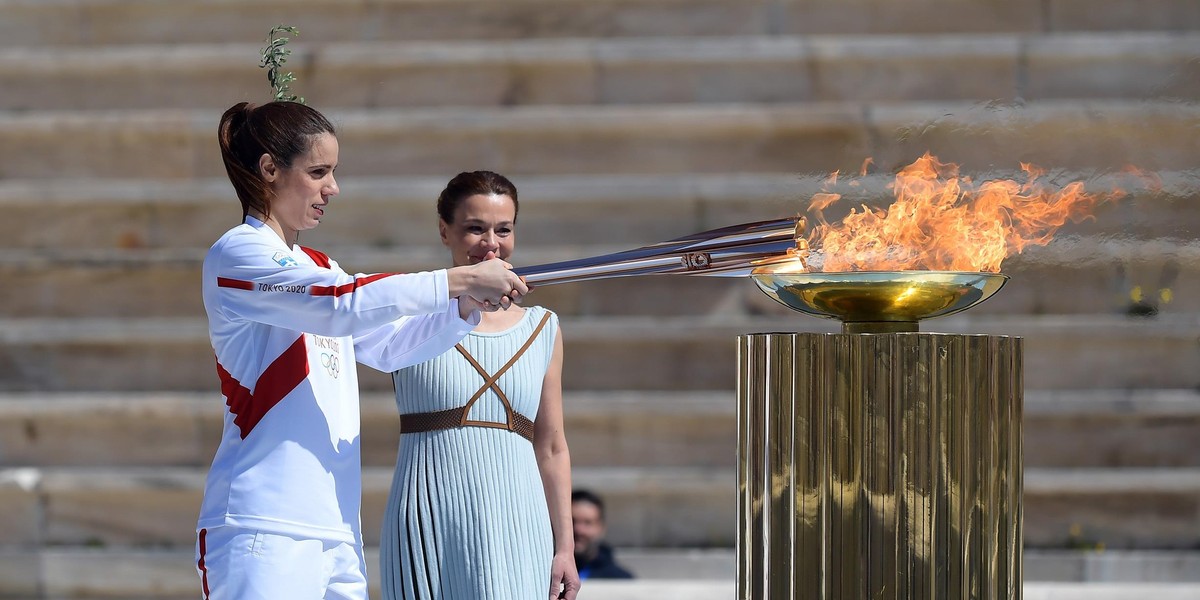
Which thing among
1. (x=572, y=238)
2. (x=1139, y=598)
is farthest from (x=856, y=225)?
(x=572, y=238)

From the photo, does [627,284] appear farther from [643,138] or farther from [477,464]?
[477,464]

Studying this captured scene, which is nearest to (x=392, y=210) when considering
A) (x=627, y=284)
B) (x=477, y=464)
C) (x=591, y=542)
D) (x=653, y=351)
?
(x=627, y=284)

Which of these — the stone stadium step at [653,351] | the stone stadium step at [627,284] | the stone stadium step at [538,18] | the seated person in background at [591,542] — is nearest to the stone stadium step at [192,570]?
the seated person in background at [591,542]

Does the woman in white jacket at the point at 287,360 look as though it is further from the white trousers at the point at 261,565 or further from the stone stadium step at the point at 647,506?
the stone stadium step at the point at 647,506

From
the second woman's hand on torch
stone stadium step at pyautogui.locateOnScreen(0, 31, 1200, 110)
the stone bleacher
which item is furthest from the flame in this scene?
stone stadium step at pyautogui.locateOnScreen(0, 31, 1200, 110)

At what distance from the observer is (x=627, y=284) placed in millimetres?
5762

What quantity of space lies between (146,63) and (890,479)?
4860 mm

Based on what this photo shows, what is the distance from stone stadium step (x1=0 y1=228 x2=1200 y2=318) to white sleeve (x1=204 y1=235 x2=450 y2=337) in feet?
9.76

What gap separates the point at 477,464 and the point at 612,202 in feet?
9.34

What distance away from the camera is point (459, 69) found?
6.31 meters

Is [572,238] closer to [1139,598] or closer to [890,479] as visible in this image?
[1139,598]

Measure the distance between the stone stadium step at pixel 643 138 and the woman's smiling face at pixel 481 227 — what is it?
8.99 ft

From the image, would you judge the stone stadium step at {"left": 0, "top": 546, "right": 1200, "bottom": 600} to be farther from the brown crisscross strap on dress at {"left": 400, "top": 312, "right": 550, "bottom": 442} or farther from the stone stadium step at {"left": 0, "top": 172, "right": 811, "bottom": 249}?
the brown crisscross strap on dress at {"left": 400, "top": 312, "right": 550, "bottom": 442}

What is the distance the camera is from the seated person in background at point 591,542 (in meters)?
4.78
